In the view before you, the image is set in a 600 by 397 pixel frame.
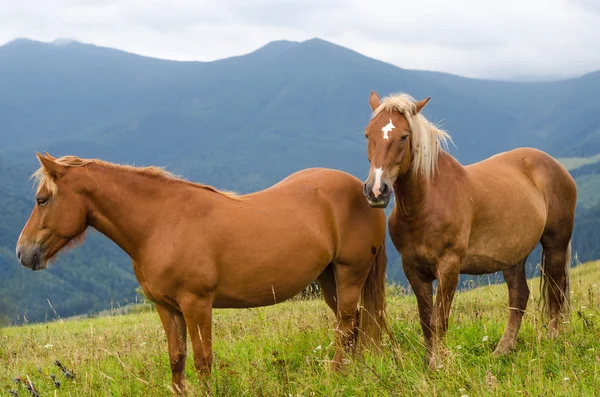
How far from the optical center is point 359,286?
7031 mm

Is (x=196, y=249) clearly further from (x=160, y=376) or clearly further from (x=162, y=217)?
(x=160, y=376)

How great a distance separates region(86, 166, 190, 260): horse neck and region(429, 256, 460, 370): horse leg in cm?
297

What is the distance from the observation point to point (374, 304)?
7.29 metres

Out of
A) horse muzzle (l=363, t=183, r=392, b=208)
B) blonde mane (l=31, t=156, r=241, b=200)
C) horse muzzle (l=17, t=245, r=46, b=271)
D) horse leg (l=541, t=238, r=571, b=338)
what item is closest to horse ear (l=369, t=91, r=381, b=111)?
horse muzzle (l=363, t=183, r=392, b=208)

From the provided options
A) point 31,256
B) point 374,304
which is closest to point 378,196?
point 374,304

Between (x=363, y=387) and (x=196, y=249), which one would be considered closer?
(x=363, y=387)

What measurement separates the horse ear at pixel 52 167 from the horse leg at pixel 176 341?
171 cm

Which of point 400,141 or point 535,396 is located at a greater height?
point 400,141

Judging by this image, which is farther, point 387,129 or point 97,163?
point 97,163

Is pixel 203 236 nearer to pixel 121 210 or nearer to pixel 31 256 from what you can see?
pixel 121 210

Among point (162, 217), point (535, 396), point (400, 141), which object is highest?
point (400, 141)

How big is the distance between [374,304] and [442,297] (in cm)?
120

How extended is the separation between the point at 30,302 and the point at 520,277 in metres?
190

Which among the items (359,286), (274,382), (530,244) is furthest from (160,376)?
(530,244)
